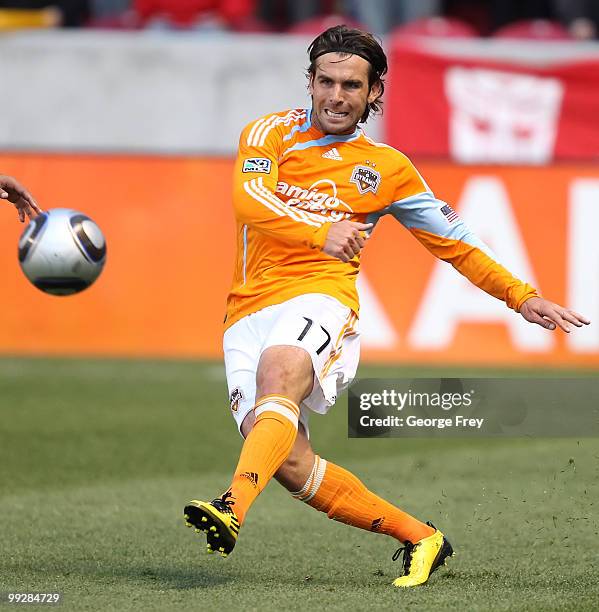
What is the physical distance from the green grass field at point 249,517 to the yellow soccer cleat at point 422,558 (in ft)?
0.23

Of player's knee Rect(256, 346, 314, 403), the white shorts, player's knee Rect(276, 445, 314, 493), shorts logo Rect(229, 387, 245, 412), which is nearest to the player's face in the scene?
the white shorts

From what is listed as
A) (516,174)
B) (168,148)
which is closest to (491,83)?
(516,174)

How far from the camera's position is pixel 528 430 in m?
5.62

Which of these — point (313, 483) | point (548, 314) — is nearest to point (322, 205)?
point (548, 314)

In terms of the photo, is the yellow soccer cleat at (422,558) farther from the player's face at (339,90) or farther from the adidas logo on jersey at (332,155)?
the player's face at (339,90)

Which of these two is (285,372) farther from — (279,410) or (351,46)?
(351,46)

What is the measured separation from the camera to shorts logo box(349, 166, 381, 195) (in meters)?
5.57

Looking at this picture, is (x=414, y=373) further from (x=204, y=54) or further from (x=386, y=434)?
(x=386, y=434)

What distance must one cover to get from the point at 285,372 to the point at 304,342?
0.46ft

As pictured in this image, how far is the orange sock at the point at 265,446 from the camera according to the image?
505 centimetres

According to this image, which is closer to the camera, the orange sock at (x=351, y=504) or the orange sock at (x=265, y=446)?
the orange sock at (x=265, y=446)

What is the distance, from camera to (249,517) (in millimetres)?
7207

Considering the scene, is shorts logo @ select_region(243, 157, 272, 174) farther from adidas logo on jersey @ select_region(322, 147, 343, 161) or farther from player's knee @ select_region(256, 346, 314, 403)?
player's knee @ select_region(256, 346, 314, 403)

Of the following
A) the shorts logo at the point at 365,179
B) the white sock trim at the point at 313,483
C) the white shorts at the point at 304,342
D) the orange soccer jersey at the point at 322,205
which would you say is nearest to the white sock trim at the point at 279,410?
the white shorts at the point at 304,342
